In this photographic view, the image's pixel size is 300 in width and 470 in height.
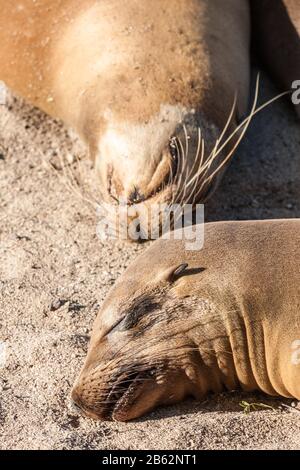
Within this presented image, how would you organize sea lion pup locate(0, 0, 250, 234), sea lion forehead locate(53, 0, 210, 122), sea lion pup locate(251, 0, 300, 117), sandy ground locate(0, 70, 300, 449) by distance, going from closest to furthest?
sandy ground locate(0, 70, 300, 449) < sea lion pup locate(0, 0, 250, 234) < sea lion forehead locate(53, 0, 210, 122) < sea lion pup locate(251, 0, 300, 117)

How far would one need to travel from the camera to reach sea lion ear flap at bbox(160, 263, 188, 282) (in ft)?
12.8

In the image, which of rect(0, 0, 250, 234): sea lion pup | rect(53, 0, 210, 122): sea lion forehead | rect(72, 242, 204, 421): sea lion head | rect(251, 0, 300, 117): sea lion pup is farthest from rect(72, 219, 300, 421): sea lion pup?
rect(251, 0, 300, 117): sea lion pup

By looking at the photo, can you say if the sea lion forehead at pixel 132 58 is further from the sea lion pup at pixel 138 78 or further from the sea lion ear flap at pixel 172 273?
the sea lion ear flap at pixel 172 273

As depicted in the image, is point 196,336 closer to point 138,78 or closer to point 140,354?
point 140,354

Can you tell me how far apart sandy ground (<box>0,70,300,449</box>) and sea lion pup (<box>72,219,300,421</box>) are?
9 centimetres

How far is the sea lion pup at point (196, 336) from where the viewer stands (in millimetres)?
3812

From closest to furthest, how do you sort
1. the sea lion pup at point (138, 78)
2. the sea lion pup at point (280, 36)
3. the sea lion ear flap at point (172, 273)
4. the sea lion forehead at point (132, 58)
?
the sea lion ear flap at point (172, 273) → the sea lion pup at point (138, 78) → the sea lion forehead at point (132, 58) → the sea lion pup at point (280, 36)

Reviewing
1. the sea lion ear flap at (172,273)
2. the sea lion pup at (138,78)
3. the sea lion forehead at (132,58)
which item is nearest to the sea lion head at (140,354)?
the sea lion ear flap at (172,273)

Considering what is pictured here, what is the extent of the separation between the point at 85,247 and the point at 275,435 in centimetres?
152

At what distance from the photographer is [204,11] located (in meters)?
5.48

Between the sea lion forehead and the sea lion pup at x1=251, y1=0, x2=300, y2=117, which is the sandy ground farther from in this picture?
the sea lion forehead

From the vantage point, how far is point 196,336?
3857 mm

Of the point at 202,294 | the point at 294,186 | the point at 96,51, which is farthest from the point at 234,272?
the point at 96,51

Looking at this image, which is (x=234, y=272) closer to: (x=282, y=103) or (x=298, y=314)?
(x=298, y=314)
